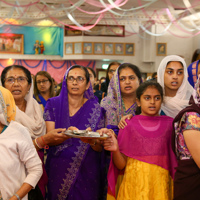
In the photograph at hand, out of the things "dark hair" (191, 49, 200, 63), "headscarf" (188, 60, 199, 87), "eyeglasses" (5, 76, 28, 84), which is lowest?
"eyeglasses" (5, 76, 28, 84)

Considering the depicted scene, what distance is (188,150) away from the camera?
164cm

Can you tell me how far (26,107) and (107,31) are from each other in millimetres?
11786

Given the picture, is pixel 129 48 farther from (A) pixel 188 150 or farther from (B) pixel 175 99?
(A) pixel 188 150

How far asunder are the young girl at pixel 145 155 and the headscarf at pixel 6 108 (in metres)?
0.68

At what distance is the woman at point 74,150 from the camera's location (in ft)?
7.55

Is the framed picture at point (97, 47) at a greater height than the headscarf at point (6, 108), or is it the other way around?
the framed picture at point (97, 47)

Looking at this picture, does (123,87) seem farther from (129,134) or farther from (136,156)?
(136,156)

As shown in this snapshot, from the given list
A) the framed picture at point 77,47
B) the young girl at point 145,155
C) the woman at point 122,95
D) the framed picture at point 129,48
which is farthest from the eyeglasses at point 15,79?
the framed picture at point 129,48

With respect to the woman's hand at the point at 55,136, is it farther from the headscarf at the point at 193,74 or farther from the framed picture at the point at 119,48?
the framed picture at the point at 119,48

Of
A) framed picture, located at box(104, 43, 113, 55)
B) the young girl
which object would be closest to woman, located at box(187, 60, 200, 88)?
the young girl

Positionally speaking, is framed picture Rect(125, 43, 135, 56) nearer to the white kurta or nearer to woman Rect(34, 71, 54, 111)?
woman Rect(34, 71, 54, 111)

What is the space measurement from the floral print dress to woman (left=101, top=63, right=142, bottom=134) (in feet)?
2.59

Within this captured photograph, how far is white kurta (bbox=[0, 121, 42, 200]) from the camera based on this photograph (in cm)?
167

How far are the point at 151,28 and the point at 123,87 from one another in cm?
1150
